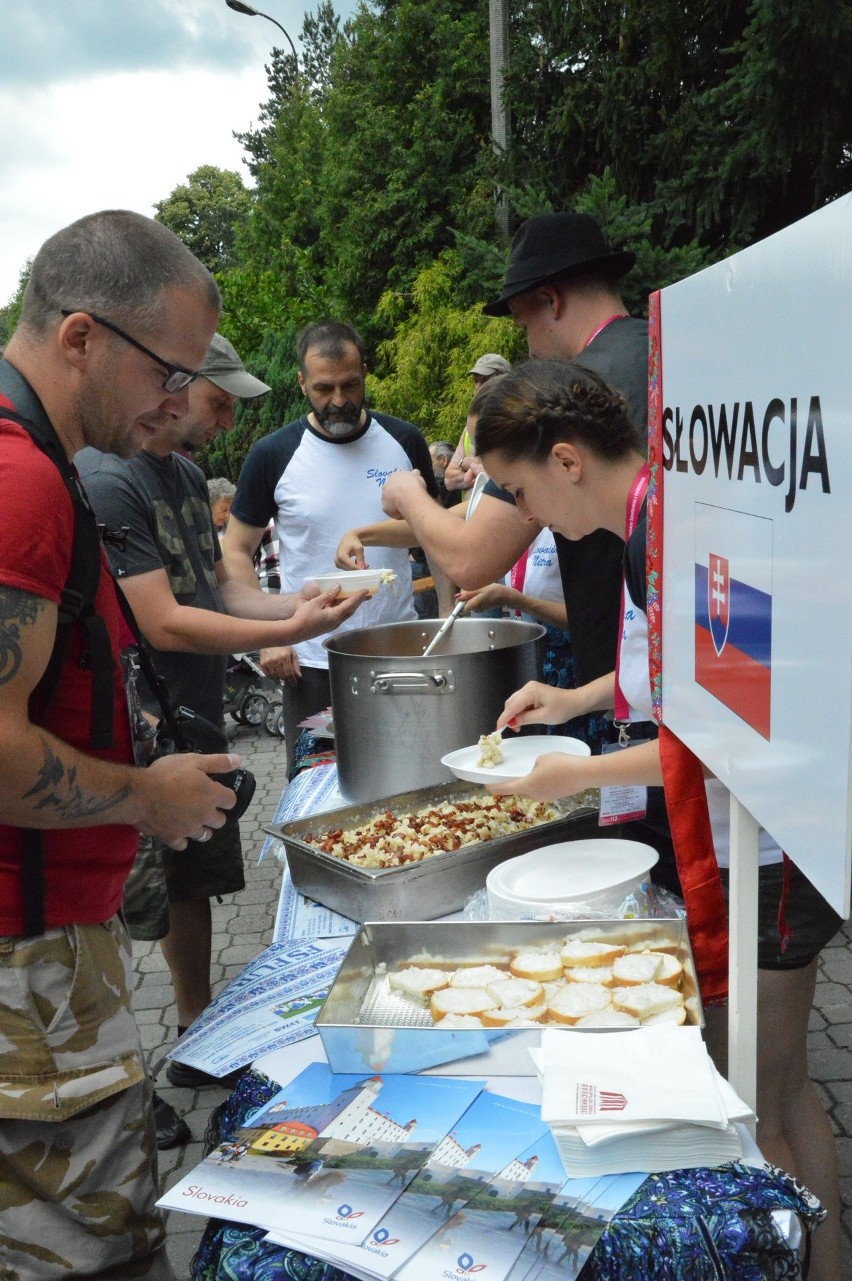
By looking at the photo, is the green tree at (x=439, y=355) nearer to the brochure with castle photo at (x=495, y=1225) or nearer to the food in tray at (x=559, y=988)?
the food in tray at (x=559, y=988)

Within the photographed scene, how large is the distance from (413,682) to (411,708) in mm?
67

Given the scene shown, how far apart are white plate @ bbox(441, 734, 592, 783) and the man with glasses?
513 mm

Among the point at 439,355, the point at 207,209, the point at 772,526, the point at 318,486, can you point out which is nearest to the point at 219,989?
the point at 318,486

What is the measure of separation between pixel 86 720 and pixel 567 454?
3.26 ft

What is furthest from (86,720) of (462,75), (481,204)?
(462,75)

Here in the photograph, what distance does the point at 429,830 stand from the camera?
2074mm

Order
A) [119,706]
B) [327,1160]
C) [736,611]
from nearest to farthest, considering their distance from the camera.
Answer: [736,611] → [327,1160] → [119,706]

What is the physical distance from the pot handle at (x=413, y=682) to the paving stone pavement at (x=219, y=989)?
0.77 meters

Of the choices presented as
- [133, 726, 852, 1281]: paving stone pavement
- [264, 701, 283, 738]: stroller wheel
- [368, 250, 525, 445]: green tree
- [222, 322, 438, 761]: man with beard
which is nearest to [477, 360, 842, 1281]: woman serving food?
[133, 726, 852, 1281]: paving stone pavement

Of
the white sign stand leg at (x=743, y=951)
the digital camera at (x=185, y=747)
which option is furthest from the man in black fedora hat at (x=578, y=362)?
the white sign stand leg at (x=743, y=951)

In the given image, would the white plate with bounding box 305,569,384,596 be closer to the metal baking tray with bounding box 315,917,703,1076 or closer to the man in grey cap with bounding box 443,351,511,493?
the man in grey cap with bounding box 443,351,511,493

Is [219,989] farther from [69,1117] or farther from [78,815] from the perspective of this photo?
[78,815]

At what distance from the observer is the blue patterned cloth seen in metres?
1.05

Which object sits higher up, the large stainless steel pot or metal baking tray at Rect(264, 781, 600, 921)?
the large stainless steel pot
